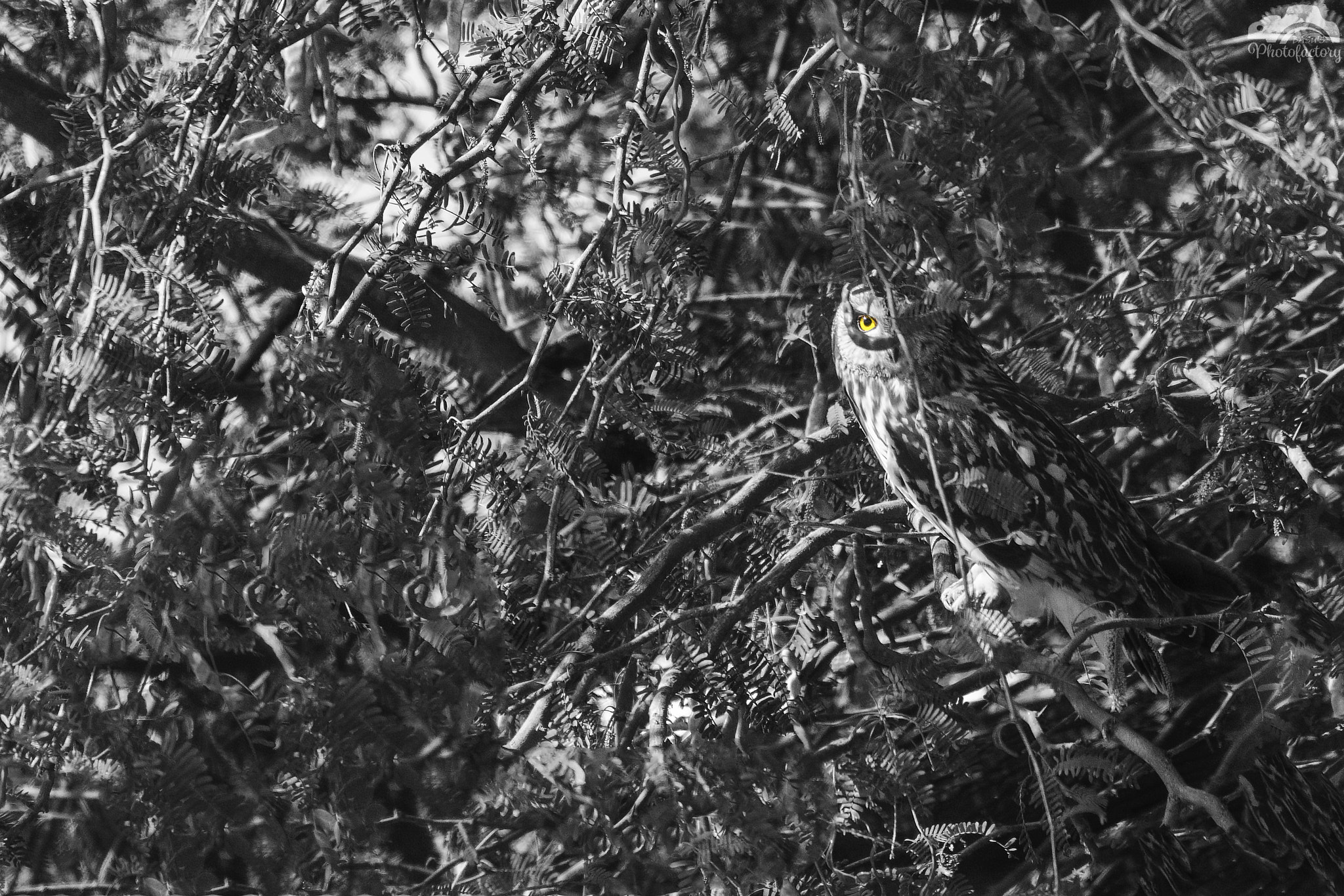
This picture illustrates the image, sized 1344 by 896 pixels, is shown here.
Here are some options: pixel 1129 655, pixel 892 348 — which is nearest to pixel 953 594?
pixel 1129 655

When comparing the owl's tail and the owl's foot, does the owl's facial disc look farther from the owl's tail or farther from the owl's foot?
the owl's tail

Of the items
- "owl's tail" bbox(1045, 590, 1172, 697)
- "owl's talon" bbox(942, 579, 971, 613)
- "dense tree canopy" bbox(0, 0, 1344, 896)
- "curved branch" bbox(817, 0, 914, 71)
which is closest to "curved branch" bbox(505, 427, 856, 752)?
"dense tree canopy" bbox(0, 0, 1344, 896)

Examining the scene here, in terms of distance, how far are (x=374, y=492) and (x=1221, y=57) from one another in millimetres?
1373

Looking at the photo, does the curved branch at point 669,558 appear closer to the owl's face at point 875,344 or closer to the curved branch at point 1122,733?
the owl's face at point 875,344

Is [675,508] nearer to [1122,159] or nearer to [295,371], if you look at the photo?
[295,371]

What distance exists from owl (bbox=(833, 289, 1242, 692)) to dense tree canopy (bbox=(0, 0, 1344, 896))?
0.14m

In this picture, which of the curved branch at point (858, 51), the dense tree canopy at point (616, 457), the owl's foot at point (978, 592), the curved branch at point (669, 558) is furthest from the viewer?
the owl's foot at point (978, 592)

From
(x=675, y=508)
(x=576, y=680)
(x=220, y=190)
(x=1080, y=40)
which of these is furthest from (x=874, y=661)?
(x=220, y=190)

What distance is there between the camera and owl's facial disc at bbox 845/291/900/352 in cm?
259

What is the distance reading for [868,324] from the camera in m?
2.73

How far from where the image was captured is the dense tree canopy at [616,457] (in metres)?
1.52

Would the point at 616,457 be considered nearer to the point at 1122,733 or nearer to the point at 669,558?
the point at 669,558

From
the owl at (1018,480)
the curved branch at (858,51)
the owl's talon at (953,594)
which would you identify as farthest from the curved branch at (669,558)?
the curved branch at (858,51)

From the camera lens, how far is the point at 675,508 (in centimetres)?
274
